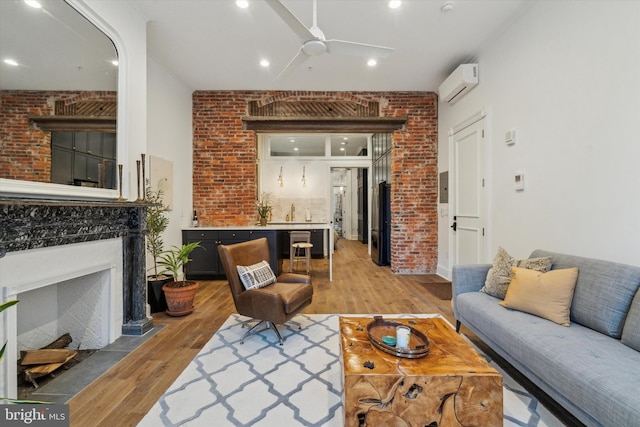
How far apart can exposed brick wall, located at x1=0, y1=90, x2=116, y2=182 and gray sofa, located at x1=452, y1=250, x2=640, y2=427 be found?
10.7 ft

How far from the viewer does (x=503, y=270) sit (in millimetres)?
2418

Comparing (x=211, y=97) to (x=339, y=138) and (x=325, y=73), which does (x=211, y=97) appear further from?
(x=339, y=138)

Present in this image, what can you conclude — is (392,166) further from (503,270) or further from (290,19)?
(290,19)

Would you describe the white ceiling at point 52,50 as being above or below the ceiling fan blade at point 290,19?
below

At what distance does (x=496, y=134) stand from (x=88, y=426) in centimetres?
447

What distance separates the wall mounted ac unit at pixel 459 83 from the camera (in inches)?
146

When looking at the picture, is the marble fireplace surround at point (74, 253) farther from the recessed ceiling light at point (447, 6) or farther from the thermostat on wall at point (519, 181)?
the thermostat on wall at point (519, 181)

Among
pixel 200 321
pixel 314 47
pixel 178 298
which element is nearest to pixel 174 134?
pixel 178 298

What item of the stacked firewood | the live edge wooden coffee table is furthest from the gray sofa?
the stacked firewood

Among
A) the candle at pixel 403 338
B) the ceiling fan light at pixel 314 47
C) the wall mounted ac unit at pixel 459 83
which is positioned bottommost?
the candle at pixel 403 338

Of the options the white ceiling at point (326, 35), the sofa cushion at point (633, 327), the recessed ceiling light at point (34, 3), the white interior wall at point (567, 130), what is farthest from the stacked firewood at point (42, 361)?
the white interior wall at point (567, 130)

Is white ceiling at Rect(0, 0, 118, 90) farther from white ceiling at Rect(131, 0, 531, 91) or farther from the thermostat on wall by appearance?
the thermostat on wall

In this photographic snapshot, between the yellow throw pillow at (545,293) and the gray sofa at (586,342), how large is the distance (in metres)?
0.05

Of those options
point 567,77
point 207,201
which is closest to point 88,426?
point 207,201
